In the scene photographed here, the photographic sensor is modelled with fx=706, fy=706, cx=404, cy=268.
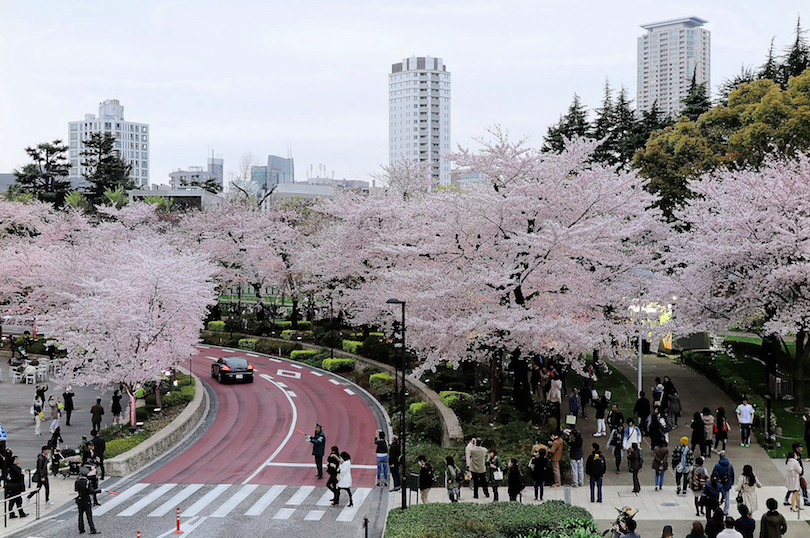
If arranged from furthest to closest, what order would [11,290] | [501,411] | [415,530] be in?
[11,290] → [501,411] → [415,530]

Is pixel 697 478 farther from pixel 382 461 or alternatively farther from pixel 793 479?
pixel 382 461

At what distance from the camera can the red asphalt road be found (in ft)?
74.2

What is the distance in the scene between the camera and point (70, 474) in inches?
884

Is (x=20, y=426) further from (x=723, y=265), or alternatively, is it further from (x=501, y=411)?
(x=723, y=265)

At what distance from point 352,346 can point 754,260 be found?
23.8 metres

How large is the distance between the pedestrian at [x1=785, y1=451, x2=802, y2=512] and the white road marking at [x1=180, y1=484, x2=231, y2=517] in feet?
49.5

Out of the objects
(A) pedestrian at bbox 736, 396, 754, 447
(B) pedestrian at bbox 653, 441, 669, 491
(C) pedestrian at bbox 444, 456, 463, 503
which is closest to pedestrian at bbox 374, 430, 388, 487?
(C) pedestrian at bbox 444, 456, 463, 503

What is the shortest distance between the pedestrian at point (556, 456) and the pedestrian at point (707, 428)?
4867mm

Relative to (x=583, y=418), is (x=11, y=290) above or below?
above

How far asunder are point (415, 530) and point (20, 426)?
22.1m

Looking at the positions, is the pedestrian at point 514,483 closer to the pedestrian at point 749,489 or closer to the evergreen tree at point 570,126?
the pedestrian at point 749,489

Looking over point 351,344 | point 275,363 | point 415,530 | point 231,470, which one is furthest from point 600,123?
point 415,530

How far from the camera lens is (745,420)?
22.4 m

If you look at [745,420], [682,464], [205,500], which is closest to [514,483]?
[682,464]
